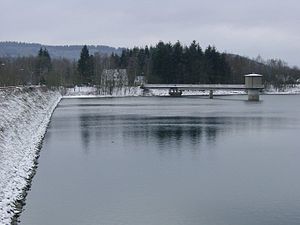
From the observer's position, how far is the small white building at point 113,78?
349 ft

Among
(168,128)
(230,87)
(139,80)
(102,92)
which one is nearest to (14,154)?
(168,128)

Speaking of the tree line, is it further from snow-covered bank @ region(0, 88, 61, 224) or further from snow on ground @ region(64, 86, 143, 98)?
snow-covered bank @ region(0, 88, 61, 224)

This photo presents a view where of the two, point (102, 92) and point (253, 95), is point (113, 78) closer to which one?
point (102, 92)

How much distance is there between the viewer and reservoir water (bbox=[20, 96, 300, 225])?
14.0 metres

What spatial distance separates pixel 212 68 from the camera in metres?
107

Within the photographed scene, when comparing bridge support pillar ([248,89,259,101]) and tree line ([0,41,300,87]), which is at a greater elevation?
tree line ([0,41,300,87])

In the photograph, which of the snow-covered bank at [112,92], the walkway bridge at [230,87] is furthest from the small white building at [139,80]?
the walkway bridge at [230,87]

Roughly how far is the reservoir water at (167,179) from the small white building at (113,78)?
7293 centimetres

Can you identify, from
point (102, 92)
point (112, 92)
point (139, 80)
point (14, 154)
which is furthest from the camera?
point (139, 80)

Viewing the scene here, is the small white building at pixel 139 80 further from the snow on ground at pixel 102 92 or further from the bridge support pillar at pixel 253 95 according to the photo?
the bridge support pillar at pixel 253 95

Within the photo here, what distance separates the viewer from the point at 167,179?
1845 centimetres

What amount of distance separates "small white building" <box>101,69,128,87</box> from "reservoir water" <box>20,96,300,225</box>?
239 ft

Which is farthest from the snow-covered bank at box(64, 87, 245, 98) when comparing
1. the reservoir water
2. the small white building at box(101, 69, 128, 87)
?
the reservoir water

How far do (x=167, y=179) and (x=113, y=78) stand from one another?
90.4m
